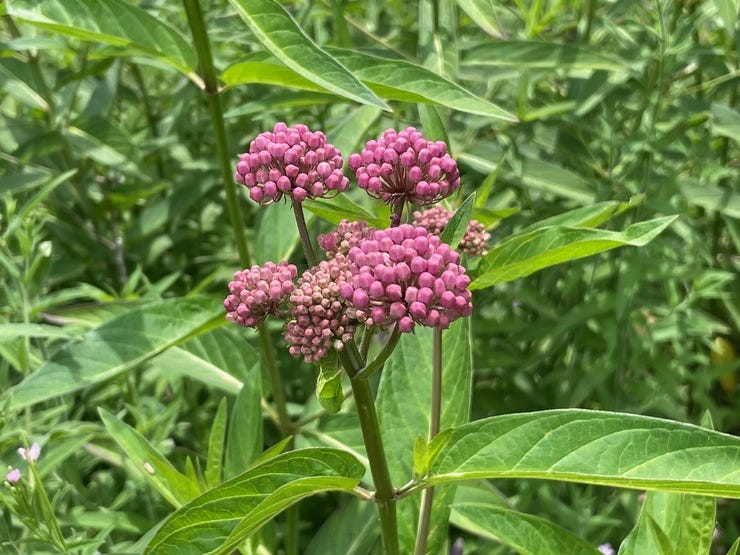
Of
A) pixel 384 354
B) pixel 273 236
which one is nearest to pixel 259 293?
pixel 384 354

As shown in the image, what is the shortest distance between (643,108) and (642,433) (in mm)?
1751

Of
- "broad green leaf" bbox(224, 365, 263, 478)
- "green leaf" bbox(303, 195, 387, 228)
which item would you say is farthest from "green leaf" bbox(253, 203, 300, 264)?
"green leaf" bbox(303, 195, 387, 228)

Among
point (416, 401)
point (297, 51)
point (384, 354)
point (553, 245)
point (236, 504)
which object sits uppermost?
point (297, 51)

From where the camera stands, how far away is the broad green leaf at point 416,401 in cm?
167

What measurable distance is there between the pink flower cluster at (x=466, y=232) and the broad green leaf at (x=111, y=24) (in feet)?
2.14

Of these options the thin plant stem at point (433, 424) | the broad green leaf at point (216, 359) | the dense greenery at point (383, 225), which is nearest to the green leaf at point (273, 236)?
the dense greenery at point (383, 225)

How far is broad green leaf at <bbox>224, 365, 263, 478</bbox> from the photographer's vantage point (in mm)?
1812

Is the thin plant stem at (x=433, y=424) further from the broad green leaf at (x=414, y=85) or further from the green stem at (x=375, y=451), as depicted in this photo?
the broad green leaf at (x=414, y=85)

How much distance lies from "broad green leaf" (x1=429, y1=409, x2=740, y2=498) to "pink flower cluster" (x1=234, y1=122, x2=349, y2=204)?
457mm

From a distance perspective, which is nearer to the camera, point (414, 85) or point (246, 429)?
point (414, 85)

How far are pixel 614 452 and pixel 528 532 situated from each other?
446mm

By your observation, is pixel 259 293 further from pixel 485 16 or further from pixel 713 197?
pixel 713 197

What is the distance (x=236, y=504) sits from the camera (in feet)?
4.02

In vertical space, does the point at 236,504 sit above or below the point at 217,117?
below
